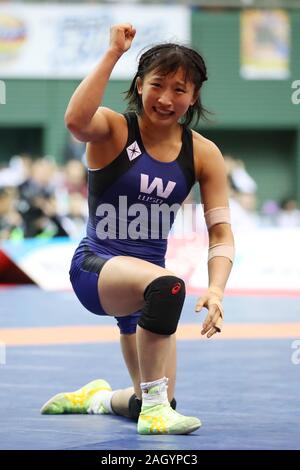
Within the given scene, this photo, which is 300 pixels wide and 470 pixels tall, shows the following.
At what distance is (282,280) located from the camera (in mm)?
8664

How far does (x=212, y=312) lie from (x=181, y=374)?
1592 mm

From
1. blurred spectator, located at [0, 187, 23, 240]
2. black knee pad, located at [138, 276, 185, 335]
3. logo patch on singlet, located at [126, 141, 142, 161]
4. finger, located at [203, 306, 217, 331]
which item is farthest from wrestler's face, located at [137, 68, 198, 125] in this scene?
blurred spectator, located at [0, 187, 23, 240]

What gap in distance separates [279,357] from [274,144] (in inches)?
575

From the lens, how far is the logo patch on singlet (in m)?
3.47

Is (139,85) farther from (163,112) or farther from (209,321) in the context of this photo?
(209,321)

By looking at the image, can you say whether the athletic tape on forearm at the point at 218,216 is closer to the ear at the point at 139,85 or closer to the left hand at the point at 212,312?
the left hand at the point at 212,312

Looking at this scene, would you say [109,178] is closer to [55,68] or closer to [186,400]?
[186,400]

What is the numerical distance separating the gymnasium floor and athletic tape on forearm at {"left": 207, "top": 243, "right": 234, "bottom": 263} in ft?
1.88

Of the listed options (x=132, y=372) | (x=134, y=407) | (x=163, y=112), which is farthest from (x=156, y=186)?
(x=134, y=407)

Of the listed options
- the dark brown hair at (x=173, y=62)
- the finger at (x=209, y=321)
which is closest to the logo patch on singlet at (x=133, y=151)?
the dark brown hair at (x=173, y=62)

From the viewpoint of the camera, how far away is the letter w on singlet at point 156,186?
3.45 metres

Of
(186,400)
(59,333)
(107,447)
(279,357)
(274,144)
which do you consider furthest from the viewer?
(274,144)

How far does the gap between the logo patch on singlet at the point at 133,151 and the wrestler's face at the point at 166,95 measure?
115 mm
